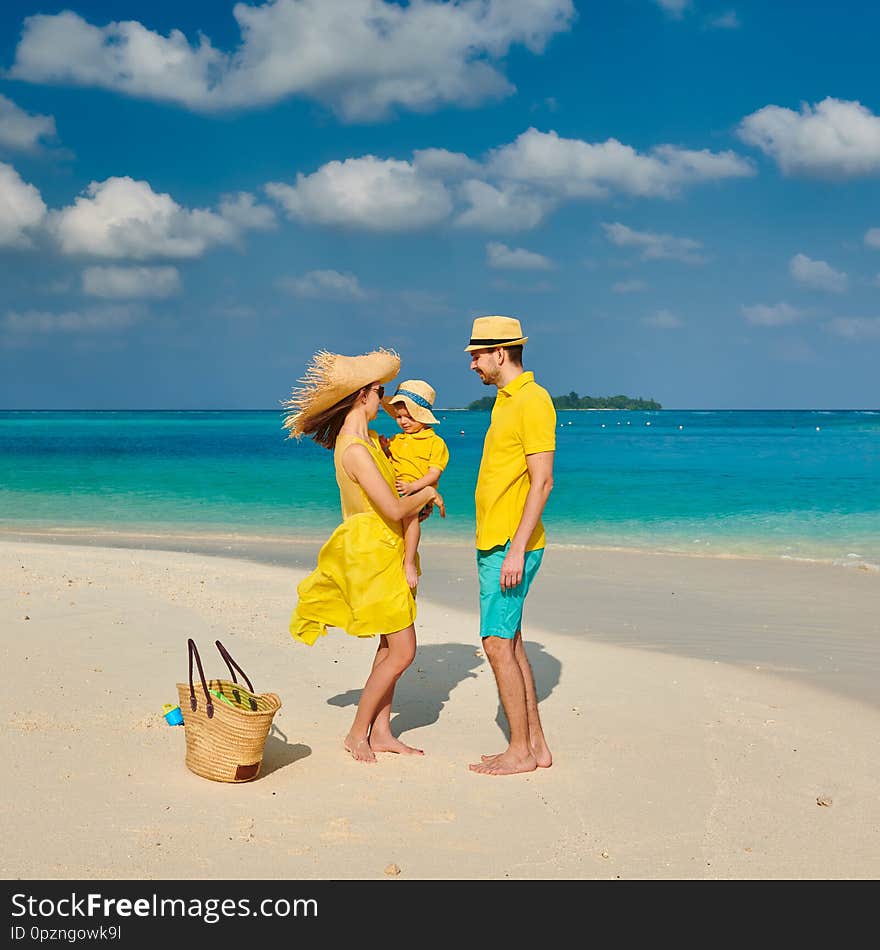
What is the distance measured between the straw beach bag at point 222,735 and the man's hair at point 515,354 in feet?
6.77

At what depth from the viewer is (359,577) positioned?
5199 millimetres

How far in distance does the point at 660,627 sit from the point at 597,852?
537cm

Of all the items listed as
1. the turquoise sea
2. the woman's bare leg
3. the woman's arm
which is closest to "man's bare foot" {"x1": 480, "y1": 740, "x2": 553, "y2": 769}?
the woman's bare leg

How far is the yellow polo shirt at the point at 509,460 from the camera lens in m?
4.97

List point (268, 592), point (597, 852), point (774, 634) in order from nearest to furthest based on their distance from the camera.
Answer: point (597, 852) → point (774, 634) → point (268, 592)

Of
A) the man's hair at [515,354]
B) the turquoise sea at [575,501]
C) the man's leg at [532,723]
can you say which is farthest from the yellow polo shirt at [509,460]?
the turquoise sea at [575,501]

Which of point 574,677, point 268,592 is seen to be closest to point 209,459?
point 268,592

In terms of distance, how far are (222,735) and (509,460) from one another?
1.93 metres

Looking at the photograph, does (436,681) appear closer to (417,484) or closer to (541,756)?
(541,756)

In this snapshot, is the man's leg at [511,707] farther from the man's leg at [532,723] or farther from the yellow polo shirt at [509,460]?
the yellow polo shirt at [509,460]

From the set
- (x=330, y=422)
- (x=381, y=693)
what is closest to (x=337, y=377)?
(x=330, y=422)
